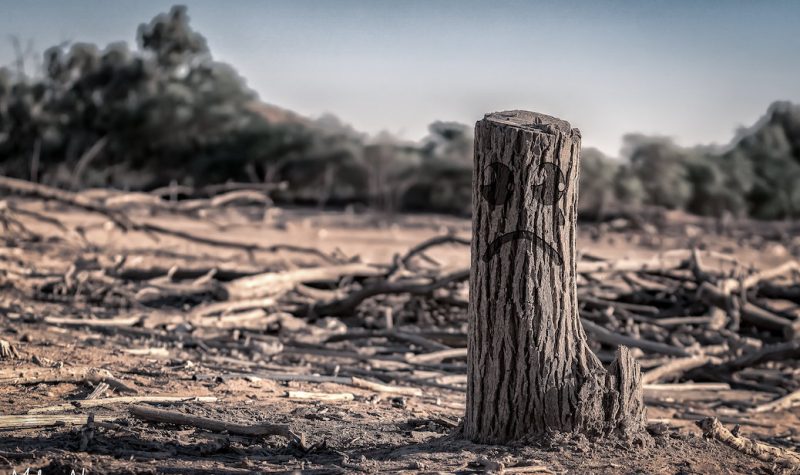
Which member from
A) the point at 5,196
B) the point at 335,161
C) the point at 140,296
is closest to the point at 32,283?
the point at 140,296

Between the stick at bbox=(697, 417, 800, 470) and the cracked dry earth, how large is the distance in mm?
70

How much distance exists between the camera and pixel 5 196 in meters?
15.0

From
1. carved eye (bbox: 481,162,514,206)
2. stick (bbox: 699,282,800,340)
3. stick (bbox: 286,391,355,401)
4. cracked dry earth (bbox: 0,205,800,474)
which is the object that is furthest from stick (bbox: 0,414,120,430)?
stick (bbox: 699,282,800,340)

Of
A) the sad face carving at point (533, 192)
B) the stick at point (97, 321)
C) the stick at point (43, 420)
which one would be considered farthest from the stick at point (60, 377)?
the sad face carving at point (533, 192)

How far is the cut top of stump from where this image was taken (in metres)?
4.25

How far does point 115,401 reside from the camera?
5188 millimetres

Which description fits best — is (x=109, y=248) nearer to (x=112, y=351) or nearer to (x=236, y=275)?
(x=236, y=275)

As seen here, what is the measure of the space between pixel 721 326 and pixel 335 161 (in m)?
16.4

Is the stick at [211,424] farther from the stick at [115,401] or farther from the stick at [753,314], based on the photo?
the stick at [753,314]

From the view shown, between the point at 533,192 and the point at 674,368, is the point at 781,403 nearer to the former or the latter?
the point at 674,368

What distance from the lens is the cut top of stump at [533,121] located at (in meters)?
4.25

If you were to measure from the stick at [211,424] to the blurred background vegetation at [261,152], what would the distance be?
17.8 meters

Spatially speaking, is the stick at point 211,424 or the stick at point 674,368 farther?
the stick at point 674,368

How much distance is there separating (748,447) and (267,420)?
231 cm
